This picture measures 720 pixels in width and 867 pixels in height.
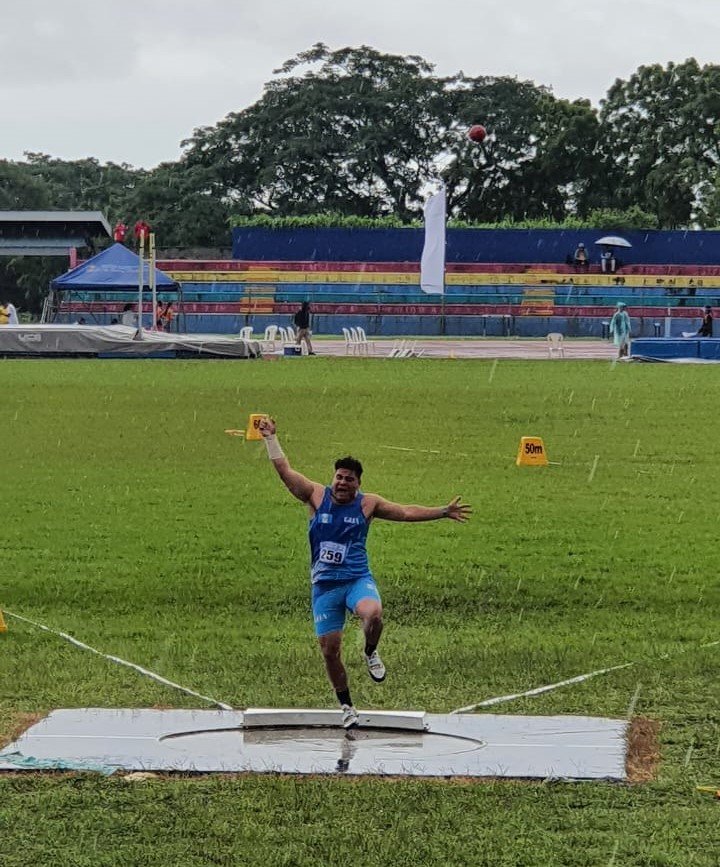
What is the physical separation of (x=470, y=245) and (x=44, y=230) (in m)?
20.9

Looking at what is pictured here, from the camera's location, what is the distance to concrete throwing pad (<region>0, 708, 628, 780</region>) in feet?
28.0

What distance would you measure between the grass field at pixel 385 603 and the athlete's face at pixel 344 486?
163 cm

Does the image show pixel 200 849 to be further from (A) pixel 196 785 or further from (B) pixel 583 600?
(B) pixel 583 600

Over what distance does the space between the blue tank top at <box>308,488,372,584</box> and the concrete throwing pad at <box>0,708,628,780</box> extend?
34.9 inches

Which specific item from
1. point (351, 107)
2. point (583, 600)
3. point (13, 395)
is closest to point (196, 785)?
point (583, 600)

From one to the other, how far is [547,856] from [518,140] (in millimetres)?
89070

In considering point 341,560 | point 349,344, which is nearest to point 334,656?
point 341,560

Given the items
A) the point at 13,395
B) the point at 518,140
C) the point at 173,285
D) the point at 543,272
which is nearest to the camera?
the point at 13,395

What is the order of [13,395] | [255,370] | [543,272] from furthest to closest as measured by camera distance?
[543,272] < [255,370] < [13,395]

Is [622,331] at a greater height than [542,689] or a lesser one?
greater

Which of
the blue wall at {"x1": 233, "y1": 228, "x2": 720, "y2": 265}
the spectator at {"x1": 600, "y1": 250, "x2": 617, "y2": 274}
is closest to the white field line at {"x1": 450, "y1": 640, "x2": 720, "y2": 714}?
the spectator at {"x1": 600, "y1": 250, "x2": 617, "y2": 274}

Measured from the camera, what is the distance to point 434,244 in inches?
2115

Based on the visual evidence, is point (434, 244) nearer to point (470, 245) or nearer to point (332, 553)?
point (470, 245)

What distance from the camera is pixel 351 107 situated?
93.8 metres
